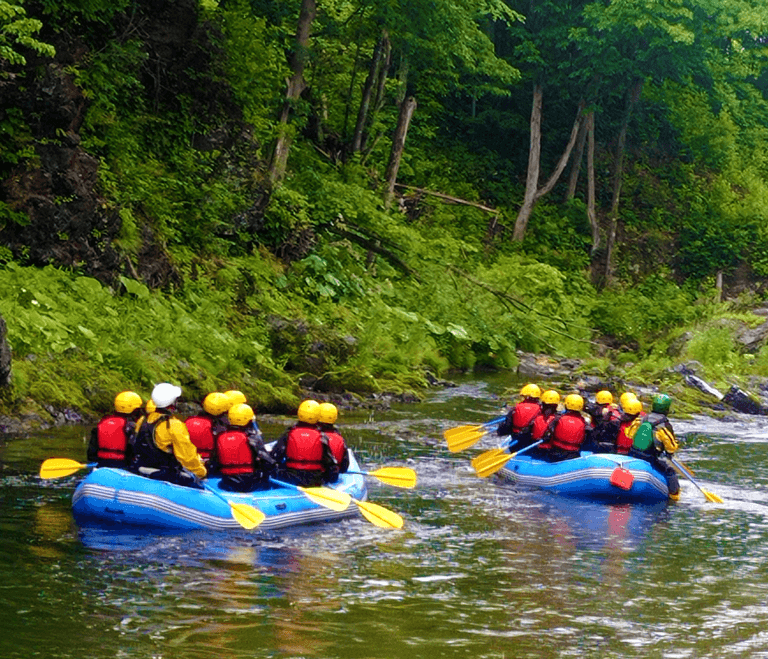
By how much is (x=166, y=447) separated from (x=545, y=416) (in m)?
5.56

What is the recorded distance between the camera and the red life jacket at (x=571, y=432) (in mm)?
13047

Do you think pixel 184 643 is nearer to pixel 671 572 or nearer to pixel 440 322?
pixel 671 572

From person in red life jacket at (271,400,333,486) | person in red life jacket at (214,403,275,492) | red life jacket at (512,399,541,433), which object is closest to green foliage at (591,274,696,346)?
red life jacket at (512,399,541,433)

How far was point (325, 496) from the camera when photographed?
1014 cm

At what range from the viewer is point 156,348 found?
16094 millimetres

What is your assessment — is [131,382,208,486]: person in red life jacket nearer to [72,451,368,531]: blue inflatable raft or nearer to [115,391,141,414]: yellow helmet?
[72,451,368,531]: blue inflatable raft

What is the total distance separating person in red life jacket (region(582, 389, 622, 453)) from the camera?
1316cm

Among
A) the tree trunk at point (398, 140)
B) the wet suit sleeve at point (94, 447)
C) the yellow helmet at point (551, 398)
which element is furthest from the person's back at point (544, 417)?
the tree trunk at point (398, 140)

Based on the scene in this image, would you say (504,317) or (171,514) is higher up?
(504,317)

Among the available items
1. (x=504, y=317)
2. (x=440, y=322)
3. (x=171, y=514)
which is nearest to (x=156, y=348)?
(x=171, y=514)

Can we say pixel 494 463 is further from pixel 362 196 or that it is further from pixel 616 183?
pixel 616 183

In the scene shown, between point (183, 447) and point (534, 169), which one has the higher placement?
point (534, 169)

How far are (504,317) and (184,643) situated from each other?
1866 centimetres

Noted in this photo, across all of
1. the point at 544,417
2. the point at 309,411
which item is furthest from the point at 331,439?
the point at 544,417
